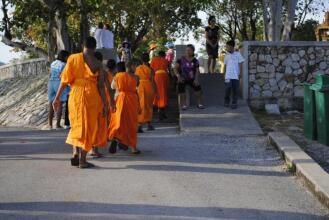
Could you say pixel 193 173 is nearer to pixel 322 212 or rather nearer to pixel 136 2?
pixel 322 212

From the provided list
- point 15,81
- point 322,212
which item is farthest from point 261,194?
point 15,81

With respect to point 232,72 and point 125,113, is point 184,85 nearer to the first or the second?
point 232,72

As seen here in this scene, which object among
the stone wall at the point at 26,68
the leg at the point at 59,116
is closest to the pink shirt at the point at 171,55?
the leg at the point at 59,116

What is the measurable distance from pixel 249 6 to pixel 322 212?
23.4 meters

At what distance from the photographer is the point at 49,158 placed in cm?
925

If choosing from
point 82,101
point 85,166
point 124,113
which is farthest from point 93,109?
point 124,113

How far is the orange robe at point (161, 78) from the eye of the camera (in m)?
14.3

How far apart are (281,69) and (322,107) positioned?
17.2ft

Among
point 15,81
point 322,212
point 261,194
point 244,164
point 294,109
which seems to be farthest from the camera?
point 15,81

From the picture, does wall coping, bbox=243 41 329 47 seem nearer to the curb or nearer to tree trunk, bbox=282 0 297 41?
tree trunk, bbox=282 0 297 41

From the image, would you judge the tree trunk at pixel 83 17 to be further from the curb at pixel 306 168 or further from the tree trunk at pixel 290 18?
the curb at pixel 306 168

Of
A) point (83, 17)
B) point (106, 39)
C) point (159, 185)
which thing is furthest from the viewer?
point (83, 17)

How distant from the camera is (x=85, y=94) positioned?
8188 mm

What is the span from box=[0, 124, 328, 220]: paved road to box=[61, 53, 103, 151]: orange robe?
440mm
